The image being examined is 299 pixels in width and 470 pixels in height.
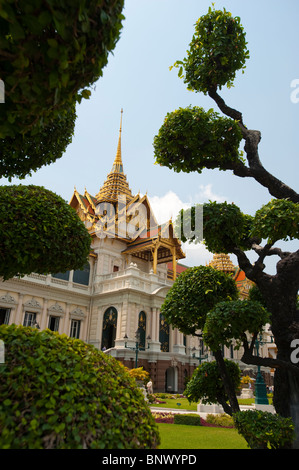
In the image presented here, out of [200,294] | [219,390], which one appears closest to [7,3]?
[200,294]

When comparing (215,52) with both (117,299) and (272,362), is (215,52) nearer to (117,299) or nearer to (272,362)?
(272,362)

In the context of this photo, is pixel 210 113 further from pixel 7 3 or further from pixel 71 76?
pixel 7 3

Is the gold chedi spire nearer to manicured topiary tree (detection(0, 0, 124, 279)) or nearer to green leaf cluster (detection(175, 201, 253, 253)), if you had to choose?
green leaf cluster (detection(175, 201, 253, 253))

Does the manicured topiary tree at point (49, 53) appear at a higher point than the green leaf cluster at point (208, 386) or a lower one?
higher

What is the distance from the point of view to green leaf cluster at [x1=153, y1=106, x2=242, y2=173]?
6.73 metres

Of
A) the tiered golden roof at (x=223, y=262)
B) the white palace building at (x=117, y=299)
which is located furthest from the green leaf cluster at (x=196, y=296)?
the tiered golden roof at (x=223, y=262)

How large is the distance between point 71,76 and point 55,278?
23.9 m

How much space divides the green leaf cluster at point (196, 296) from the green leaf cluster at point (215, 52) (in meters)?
3.97

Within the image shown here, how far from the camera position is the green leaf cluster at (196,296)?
693 cm

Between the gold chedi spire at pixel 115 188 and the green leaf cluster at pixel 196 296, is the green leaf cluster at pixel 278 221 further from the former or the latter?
the gold chedi spire at pixel 115 188

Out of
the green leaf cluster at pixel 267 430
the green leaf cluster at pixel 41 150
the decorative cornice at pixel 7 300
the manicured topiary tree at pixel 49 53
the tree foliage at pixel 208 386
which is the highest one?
the decorative cornice at pixel 7 300

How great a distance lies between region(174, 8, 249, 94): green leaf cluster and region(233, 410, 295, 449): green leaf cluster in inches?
247

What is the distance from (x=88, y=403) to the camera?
2.92 metres

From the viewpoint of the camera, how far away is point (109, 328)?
25281 millimetres
